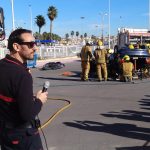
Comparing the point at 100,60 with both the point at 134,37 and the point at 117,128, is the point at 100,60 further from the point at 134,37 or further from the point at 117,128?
the point at 134,37

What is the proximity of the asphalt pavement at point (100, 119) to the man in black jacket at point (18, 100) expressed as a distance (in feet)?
11.1

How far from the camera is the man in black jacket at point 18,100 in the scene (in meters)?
3.53

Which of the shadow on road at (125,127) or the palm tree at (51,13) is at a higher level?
the palm tree at (51,13)

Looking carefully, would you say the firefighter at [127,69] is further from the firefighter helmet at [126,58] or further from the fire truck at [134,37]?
the fire truck at [134,37]

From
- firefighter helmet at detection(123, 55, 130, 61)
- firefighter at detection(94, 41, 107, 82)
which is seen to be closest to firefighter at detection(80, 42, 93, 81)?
firefighter at detection(94, 41, 107, 82)

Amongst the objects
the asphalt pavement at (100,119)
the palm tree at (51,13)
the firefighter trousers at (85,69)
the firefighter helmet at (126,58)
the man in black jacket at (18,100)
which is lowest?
the asphalt pavement at (100,119)

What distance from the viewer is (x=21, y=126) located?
361cm

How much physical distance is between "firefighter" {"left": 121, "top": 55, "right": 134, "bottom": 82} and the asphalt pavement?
165cm

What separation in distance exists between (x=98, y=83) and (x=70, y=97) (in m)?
4.17

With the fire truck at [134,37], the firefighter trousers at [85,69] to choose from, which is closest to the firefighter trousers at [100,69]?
the firefighter trousers at [85,69]

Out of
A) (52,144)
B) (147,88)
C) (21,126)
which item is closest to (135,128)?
(52,144)

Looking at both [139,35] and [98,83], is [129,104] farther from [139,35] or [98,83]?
[139,35]

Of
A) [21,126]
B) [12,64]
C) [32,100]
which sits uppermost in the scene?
[12,64]

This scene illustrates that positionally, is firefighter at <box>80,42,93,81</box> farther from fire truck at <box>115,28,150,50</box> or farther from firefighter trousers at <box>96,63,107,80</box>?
fire truck at <box>115,28,150,50</box>
